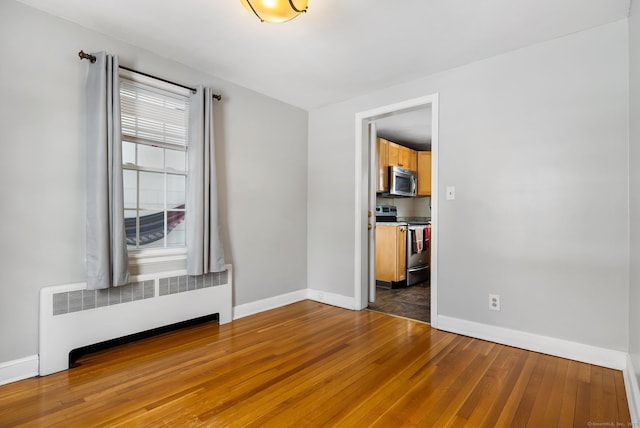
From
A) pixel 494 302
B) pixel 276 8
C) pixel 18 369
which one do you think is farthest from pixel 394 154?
pixel 18 369

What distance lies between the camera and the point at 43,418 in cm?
164

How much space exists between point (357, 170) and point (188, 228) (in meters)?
1.86

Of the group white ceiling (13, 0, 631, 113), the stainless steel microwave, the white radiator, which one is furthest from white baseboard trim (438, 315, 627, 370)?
the stainless steel microwave

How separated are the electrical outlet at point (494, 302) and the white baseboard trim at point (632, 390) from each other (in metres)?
0.80

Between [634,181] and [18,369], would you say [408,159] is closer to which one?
[634,181]

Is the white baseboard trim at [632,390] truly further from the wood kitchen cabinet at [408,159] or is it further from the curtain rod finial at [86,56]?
the wood kitchen cabinet at [408,159]

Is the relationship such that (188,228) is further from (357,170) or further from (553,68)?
(553,68)

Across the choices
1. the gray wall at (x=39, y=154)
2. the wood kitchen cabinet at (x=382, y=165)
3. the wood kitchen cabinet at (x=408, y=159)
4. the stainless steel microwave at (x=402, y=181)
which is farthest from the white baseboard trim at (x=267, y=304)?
the wood kitchen cabinet at (x=408, y=159)

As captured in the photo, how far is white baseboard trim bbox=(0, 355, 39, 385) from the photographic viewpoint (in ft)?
6.48

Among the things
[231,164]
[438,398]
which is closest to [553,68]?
[438,398]

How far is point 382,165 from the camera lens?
502 cm

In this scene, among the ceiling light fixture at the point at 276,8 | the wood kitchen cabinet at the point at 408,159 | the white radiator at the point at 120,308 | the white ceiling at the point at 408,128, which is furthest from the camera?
the wood kitchen cabinet at the point at 408,159

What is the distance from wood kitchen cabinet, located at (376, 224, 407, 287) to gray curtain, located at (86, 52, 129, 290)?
11.0 ft

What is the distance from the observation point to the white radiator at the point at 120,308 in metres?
2.12
